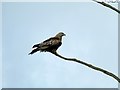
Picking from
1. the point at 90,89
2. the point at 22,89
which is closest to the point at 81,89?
the point at 90,89

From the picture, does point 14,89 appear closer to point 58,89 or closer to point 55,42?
point 58,89

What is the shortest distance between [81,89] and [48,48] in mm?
3785

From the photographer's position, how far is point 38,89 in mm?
4875

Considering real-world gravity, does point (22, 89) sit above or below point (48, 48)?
below

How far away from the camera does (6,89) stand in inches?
176

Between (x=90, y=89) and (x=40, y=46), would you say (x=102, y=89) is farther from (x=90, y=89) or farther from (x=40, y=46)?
(x=40, y=46)

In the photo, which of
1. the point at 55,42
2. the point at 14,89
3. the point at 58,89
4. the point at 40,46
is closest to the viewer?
the point at 40,46

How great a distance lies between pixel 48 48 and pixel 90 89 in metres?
4.02

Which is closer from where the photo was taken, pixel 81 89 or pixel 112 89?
pixel 112 89

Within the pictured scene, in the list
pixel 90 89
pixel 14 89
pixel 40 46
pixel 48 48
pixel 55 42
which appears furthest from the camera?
pixel 90 89

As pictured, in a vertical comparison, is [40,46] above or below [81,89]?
above

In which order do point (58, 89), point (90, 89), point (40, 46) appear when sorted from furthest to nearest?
point (90, 89), point (58, 89), point (40, 46)

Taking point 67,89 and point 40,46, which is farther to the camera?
point 67,89

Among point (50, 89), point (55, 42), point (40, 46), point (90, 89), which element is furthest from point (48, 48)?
point (90, 89)
